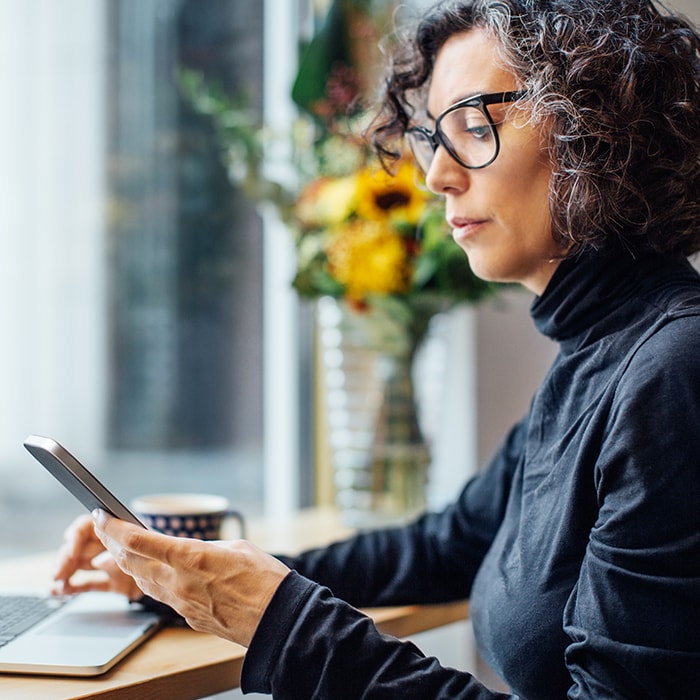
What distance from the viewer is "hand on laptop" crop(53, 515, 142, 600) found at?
972mm

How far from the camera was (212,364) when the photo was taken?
166 centimetres

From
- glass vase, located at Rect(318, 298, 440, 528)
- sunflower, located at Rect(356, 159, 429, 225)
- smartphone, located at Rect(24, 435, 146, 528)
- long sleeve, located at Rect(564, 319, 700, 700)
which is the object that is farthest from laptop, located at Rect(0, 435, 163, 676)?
sunflower, located at Rect(356, 159, 429, 225)

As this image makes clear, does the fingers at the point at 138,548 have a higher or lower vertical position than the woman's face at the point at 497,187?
lower

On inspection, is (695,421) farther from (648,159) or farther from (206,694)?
(206,694)

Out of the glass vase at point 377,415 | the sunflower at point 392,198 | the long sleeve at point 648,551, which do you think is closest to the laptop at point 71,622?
the long sleeve at point 648,551

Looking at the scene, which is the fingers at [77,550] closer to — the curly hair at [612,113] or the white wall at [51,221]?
the white wall at [51,221]

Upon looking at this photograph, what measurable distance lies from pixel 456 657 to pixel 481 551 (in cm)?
45

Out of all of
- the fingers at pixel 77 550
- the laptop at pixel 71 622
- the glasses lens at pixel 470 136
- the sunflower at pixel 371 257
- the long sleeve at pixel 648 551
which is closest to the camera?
the long sleeve at pixel 648 551

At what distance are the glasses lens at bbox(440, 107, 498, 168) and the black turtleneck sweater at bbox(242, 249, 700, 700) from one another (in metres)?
0.13

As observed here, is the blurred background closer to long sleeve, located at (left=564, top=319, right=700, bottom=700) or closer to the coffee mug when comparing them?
the coffee mug

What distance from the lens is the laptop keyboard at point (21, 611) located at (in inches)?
34.5

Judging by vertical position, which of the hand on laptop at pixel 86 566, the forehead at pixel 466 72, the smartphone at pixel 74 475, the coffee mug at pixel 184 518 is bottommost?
the hand on laptop at pixel 86 566

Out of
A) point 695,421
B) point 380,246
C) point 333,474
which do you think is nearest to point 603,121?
point 695,421

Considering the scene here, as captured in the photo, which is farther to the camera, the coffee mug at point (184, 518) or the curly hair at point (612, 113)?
the coffee mug at point (184, 518)
